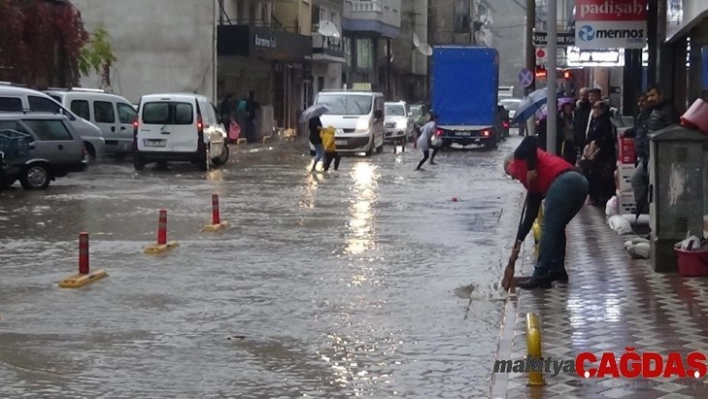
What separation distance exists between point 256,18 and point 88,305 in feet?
160

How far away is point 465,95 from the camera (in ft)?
153

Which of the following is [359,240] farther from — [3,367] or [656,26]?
[3,367]

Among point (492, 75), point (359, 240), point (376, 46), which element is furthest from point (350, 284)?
point (376, 46)

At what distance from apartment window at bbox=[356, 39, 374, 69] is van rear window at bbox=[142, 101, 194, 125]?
150ft

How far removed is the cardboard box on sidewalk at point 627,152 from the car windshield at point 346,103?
23367 millimetres

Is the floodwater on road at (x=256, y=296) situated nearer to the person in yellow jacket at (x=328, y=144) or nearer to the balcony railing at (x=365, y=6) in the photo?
the person in yellow jacket at (x=328, y=144)

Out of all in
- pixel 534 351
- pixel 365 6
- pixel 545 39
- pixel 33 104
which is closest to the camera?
pixel 534 351

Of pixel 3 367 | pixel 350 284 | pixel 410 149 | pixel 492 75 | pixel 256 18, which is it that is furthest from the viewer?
pixel 256 18

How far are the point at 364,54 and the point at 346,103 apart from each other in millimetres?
37570

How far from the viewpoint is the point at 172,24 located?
169 feet

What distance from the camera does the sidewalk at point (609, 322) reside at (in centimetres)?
848

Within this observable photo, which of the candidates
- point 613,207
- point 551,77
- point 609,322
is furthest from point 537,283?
point 613,207

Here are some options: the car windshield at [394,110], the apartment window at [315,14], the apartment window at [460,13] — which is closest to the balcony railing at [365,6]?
the apartment window at [315,14]

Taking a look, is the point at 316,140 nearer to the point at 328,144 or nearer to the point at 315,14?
the point at 328,144
